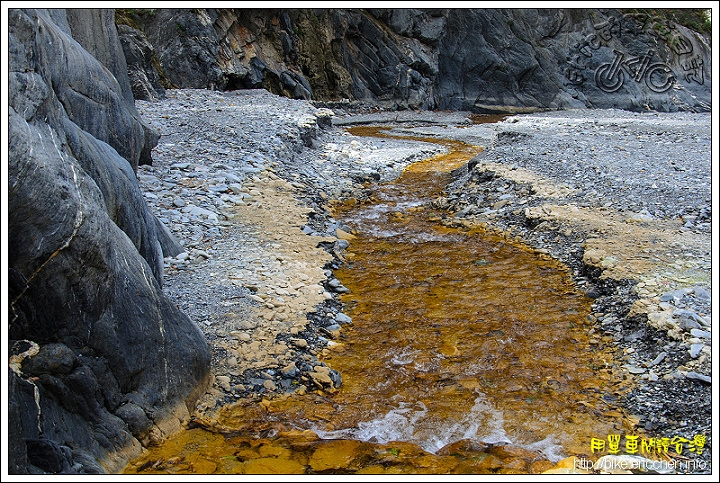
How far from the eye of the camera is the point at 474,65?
113 ft

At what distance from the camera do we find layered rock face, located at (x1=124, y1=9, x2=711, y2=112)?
88.0 ft

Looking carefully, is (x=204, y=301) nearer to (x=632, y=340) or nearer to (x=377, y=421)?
(x=377, y=421)

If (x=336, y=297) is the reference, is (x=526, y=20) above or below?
above

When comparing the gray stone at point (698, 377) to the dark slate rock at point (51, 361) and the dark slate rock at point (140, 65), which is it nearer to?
the dark slate rock at point (51, 361)

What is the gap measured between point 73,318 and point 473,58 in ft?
111

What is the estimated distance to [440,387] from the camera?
524 cm

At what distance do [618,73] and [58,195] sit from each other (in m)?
38.7

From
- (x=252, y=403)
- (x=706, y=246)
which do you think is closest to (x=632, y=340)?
(x=706, y=246)

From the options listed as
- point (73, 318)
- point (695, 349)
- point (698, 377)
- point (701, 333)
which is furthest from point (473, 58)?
point (73, 318)

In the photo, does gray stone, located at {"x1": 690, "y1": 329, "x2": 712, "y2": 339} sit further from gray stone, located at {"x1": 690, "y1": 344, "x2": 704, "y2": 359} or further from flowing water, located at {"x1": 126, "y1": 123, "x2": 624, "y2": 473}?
flowing water, located at {"x1": 126, "y1": 123, "x2": 624, "y2": 473}

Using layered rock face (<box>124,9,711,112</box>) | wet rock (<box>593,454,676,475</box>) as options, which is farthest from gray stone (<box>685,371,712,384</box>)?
layered rock face (<box>124,9,711,112</box>)

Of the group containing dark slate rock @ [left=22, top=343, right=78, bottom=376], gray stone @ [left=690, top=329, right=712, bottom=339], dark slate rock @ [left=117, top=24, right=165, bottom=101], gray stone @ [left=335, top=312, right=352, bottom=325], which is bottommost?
gray stone @ [left=335, top=312, right=352, bottom=325]

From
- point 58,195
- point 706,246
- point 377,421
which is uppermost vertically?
point 58,195

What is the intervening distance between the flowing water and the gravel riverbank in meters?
0.27
